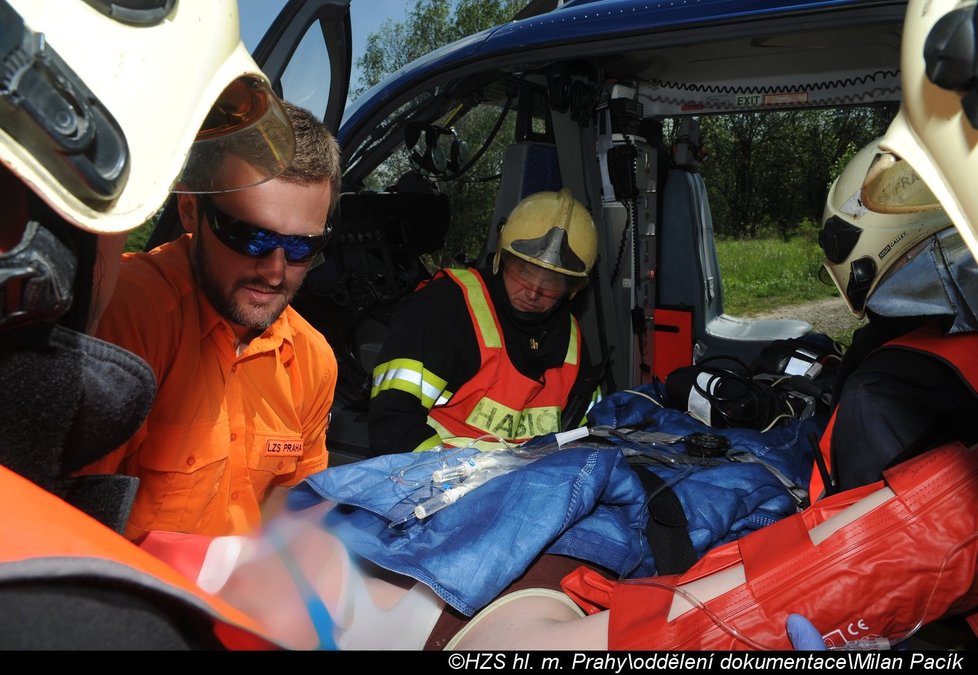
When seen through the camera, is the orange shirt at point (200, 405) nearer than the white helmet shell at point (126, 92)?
No

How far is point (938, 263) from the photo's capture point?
1.51m

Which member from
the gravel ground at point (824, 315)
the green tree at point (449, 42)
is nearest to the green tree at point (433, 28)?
the green tree at point (449, 42)

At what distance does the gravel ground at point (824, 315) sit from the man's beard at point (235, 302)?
7.50 meters

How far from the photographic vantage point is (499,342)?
115 inches

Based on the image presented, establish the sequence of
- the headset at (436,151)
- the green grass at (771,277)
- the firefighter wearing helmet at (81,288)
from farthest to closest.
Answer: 1. the green grass at (771,277)
2. the headset at (436,151)
3. the firefighter wearing helmet at (81,288)

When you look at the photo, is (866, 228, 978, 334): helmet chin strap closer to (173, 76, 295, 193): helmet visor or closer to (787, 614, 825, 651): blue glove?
(787, 614, 825, 651): blue glove

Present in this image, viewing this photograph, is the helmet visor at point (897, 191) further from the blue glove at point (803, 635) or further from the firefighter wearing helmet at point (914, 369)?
the blue glove at point (803, 635)

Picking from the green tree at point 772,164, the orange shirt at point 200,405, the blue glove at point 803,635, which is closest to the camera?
the blue glove at point 803,635

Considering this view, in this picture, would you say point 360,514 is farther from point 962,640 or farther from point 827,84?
point 827,84

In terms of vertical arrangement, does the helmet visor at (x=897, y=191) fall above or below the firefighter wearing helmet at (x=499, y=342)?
above

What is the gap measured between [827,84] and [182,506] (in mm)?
3525

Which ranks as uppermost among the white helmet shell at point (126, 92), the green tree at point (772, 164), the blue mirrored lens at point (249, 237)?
the green tree at point (772, 164)

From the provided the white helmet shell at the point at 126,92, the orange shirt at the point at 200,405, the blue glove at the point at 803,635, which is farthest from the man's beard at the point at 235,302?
the blue glove at the point at 803,635

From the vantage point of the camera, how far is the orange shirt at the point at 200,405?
1.67 meters
